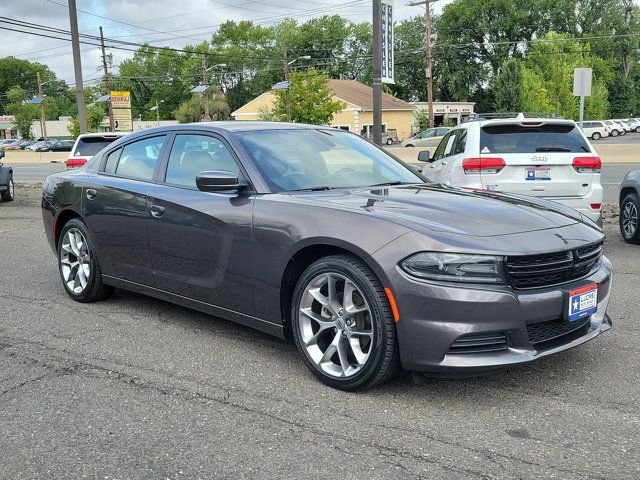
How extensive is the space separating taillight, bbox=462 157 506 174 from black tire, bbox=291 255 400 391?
4.57m

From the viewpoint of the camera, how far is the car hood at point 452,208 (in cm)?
361

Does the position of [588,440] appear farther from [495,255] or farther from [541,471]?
[495,255]

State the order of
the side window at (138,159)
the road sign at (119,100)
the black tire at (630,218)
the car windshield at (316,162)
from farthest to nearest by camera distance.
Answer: the road sign at (119,100) < the black tire at (630,218) < the side window at (138,159) < the car windshield at (316,162)

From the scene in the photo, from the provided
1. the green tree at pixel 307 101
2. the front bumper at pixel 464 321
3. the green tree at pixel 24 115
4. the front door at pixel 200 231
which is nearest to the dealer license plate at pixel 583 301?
the front bumper at pixel 464 321

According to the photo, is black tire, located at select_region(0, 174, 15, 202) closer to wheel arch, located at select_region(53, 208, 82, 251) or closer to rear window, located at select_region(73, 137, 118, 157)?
rear window, located at select_region(73, 137, 118, 157)

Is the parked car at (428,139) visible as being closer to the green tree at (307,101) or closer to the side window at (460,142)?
the green tree at (307,101)

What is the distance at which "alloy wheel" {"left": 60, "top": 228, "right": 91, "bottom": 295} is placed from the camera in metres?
5.80

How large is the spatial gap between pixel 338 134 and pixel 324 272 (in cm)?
183

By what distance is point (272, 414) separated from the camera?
350 cm

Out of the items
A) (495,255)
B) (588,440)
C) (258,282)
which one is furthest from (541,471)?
(258,282)

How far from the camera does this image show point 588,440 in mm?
3143

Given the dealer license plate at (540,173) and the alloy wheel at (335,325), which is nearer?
the alloy wheel at (335,325)

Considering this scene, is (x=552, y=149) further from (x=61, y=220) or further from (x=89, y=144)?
(x=89, y=144)

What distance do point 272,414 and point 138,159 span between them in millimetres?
2751
